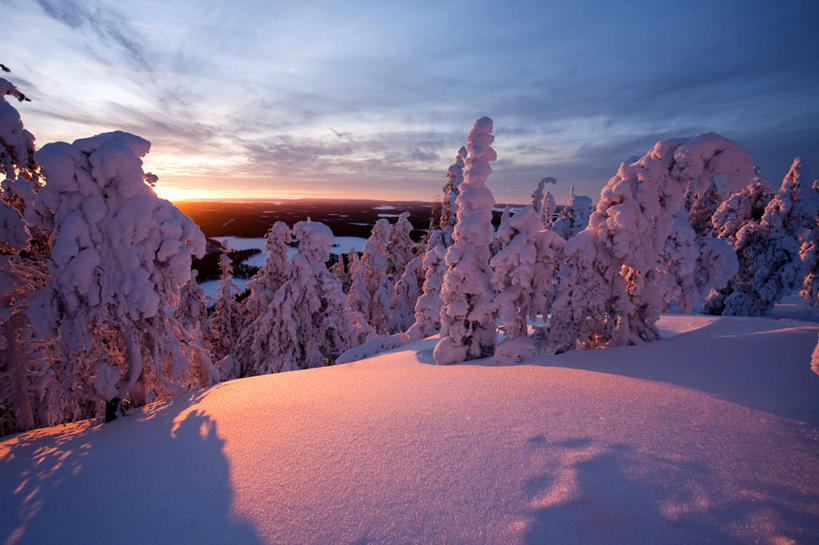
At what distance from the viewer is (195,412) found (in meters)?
6.17

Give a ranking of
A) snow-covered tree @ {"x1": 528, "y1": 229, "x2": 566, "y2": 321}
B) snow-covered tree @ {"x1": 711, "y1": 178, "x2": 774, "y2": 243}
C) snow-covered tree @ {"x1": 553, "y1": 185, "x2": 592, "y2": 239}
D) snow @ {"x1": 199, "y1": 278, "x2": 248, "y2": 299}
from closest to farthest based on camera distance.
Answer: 1. snow-covered tree @ {"x1": 528, "y1": 229, "x2": 566, "y2": 321}
2. snow-covered tree @ {"x1": 711, "y1": 178, "x2": 774, "y2": 243}
3. snow-covered tree @ {"x1": 553, "y1": 185, "x2": 592, "y2": 239}
4. snow @ {"x1": 199, "y1": 278, "x2": 248, "y2": 299}

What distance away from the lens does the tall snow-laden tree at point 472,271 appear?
10531 millimetres

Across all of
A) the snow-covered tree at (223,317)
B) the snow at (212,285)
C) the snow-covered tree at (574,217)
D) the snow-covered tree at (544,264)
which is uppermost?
the snow-covered tree at (574,217)

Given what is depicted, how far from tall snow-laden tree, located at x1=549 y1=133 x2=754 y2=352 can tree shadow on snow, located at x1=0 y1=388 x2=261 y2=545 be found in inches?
321

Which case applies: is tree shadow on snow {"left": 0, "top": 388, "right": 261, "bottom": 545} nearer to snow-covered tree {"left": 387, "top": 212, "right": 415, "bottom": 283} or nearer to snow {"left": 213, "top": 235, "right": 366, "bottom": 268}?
snow-covered tree {"left": 387, "top": 212, "right": 415, "bottom": 283}

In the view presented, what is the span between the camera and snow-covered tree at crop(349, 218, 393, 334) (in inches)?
1103

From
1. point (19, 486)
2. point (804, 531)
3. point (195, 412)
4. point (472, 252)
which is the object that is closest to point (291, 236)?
point (472, 252)

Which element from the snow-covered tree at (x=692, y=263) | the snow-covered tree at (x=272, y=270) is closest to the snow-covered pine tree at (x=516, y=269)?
the snow-covered tree at (x=692, y=263)

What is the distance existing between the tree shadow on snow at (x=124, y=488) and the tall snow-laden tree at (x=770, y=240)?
83.1 feet

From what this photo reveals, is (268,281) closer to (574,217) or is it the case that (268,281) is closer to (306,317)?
(306,317)

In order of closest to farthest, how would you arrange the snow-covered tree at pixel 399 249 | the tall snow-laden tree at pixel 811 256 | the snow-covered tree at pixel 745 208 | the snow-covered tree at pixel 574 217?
the tall snow-laden tree at pixel 811 256, the snow-covered tree at pixel 745 208, the snow-covered tree at pixel 574 217, the snow-covered tree at pixel 399 249

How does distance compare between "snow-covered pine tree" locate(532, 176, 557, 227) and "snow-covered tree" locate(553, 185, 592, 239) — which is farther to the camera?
"snow-covered tree" locate(553, 185, 592, 239)

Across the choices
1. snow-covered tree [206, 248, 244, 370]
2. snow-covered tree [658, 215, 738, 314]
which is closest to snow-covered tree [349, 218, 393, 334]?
snow-covered tree [206, 248, 244, 370]

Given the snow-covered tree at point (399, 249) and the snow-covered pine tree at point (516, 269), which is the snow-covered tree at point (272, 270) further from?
the snow-covered tree at point (399, 249)
